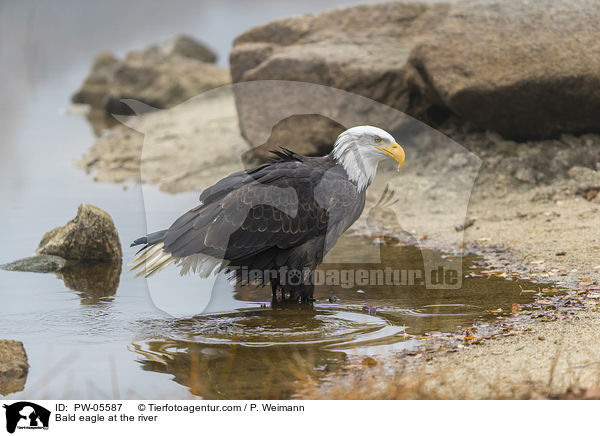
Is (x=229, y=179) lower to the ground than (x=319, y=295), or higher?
higher

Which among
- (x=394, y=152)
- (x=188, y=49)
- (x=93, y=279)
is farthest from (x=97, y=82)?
(x=394, y=152)

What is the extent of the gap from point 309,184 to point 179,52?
21.7 m

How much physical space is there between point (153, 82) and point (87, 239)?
13.7 m

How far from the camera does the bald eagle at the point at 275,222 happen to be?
19.5ft

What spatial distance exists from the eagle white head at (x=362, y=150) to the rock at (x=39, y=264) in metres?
2.92

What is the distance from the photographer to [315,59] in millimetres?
10359

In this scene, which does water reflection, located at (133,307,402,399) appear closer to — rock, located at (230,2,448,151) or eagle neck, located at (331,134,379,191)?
eagle neck, located at (331,134,379,191)

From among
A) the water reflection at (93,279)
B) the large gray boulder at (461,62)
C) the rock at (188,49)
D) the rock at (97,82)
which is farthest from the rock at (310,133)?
the rock at (188,49)

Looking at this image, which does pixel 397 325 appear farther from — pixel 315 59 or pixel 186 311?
pixel 315 59

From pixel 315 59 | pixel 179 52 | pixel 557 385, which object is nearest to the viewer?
pixel 557 385

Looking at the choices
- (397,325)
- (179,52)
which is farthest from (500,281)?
(179,52)

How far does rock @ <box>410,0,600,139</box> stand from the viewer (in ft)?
29.0

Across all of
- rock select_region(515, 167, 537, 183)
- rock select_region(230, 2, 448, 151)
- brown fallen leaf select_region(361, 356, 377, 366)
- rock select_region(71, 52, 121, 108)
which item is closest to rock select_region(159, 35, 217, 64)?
rock select_region(71, 52, 121, 108)

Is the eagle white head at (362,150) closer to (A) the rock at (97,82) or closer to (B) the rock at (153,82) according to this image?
(B) the rock at (153,82)
